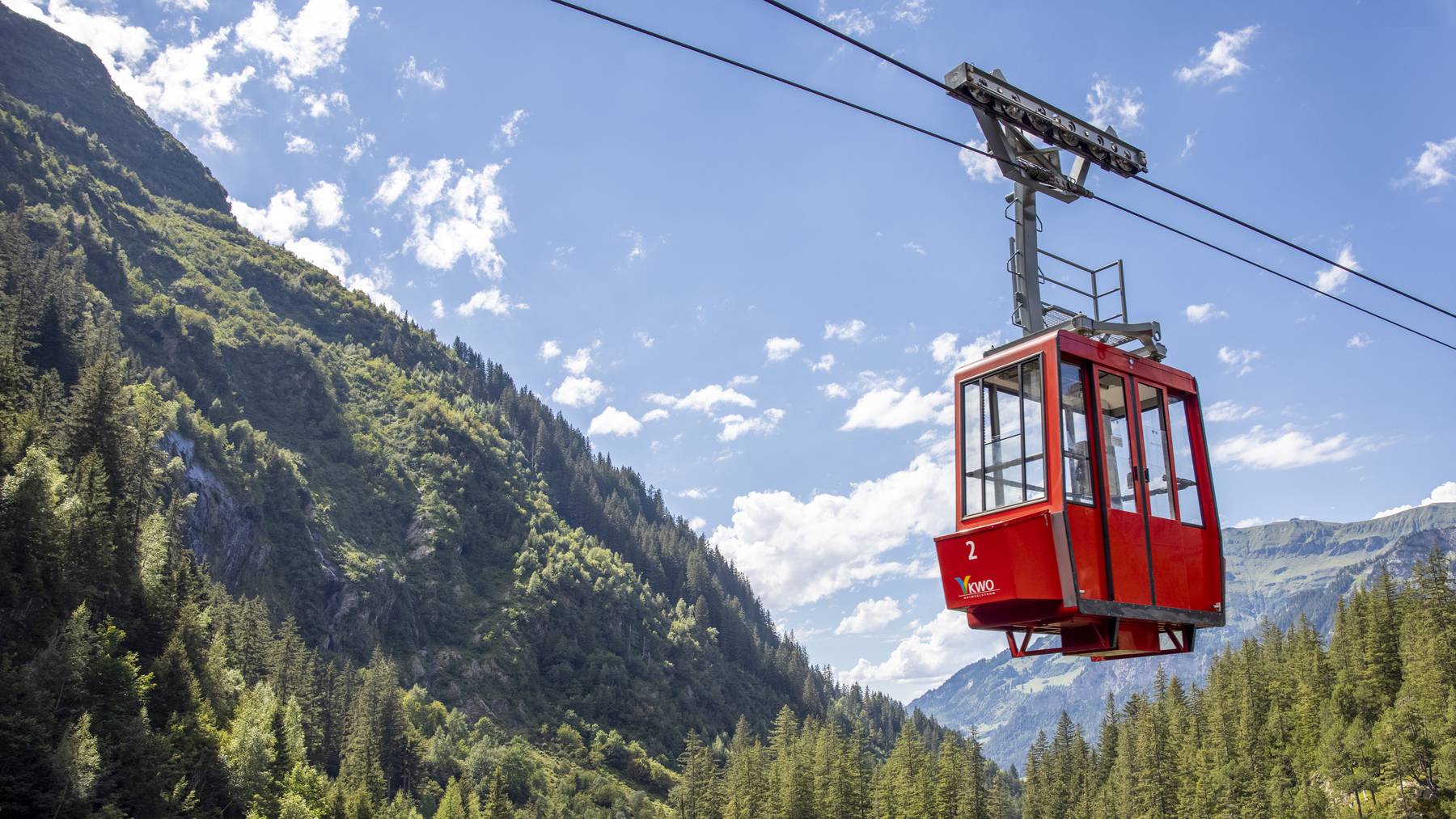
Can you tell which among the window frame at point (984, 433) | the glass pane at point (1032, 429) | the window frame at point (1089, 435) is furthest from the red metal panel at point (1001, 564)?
the window frame at point (1089, 435)

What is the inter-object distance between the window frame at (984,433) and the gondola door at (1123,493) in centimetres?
122

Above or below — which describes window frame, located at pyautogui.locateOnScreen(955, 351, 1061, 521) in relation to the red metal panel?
above

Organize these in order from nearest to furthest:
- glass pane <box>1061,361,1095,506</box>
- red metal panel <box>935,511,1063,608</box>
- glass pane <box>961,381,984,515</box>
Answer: red metal panel <box>935,511,1063,608</box> → glass pane <box>1061,361,1095,506</box> → glass pane <box>961,381,984,515</box>

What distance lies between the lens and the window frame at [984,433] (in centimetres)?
1664

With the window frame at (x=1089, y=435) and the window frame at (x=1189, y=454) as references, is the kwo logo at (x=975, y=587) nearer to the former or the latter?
the window frame at (x=1089, y=435)

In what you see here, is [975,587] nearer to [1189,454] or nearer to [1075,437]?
[1075,437]

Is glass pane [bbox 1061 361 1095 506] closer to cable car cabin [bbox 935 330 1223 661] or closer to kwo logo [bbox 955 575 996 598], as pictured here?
cable car cabin [bbox 935 330 1223 661]

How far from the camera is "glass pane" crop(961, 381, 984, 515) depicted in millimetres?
17609

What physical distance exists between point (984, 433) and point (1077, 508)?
2.24 meters

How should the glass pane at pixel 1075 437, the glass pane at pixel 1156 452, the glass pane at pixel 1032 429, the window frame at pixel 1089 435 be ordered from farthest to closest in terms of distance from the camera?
the glass pane at pixel 1156 452 → the glass pane at pixel 1075 437 → the glass pane at pixel 1032 429 → the window frame at pixel 1089 435

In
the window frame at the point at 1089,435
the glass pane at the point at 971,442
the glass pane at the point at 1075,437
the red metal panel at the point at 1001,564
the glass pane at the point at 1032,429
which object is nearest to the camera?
the red metal panel at the point at 1001,564

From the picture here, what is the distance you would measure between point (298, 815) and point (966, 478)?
90.9 meters

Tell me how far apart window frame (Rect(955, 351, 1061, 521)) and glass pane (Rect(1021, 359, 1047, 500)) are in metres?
0.02

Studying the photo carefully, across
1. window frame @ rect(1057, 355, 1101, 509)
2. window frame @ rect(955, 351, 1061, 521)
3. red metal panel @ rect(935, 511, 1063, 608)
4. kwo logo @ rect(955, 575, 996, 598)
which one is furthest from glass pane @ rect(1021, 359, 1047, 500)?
kwo logo @ rect(955, 575, 996, 598)
